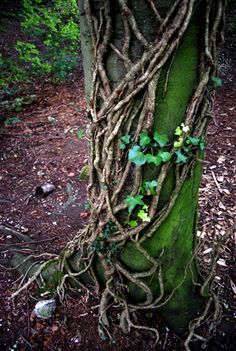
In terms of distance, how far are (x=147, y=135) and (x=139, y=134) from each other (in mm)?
41

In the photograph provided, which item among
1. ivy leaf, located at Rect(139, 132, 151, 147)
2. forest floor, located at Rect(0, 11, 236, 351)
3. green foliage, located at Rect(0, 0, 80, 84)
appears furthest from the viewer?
green foliage, located at Rect(0, 0, 80, 84)

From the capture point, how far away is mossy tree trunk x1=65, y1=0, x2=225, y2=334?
1.35m

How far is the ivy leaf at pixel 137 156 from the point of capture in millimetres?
1518

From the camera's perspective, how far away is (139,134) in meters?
1.52

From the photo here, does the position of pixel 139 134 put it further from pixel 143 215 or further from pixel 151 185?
pixel 143 215

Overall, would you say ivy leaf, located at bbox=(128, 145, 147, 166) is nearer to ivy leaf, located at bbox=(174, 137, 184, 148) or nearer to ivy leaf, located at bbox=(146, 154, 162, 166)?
ivy leaf, located at bbox=(146, 154, 162, 166)

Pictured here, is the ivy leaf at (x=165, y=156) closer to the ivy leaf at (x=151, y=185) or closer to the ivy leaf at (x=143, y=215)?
the ivy leaf at (x=151, y=185)

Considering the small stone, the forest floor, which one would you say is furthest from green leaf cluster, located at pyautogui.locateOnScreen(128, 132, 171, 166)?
the small stone

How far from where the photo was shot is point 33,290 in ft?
8.27

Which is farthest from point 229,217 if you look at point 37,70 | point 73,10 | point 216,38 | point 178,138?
point 73,10

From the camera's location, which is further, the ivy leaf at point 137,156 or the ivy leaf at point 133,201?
the ivy leaf at point 133,201

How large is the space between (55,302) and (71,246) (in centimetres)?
46

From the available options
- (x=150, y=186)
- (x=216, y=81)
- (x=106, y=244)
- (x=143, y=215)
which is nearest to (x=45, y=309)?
(x=106, y=244)

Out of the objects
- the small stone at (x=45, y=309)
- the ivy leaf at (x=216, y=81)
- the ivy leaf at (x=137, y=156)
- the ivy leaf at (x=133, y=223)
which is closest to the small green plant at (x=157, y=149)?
the ivy leaf at (x=137, y=156)
